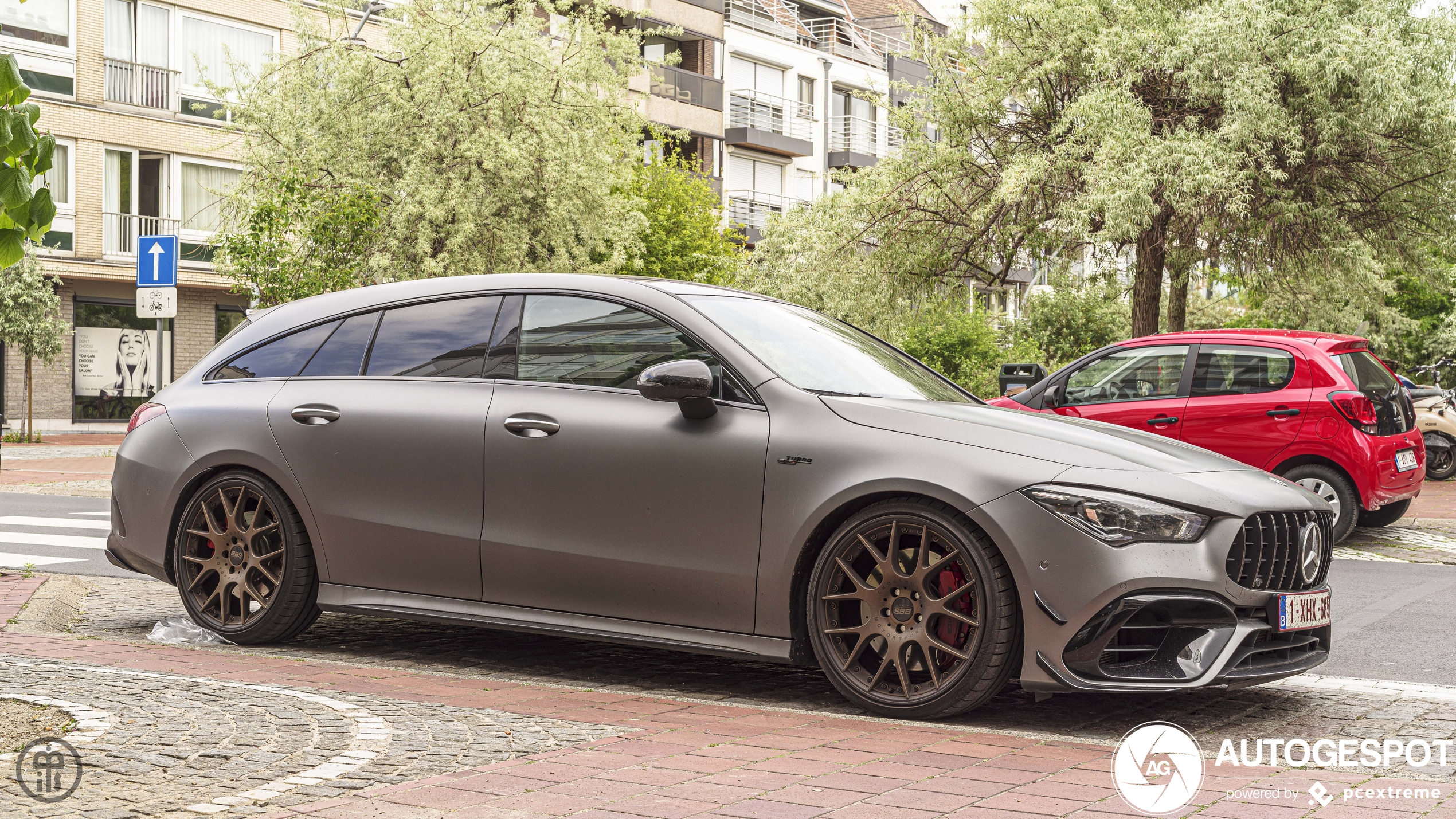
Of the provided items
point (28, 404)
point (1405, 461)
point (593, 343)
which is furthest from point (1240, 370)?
point (28, 404)

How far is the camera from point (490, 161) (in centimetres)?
2361

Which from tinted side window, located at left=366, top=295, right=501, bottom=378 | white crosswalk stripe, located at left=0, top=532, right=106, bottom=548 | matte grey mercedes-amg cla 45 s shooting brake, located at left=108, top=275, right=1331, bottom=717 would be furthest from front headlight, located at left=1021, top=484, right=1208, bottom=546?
white crosswalk stripe, located at left=0, top=532, right=106, bottom=548

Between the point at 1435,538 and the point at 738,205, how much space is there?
4102 cm

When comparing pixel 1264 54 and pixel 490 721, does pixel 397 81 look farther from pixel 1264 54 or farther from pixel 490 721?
pixel 490 721

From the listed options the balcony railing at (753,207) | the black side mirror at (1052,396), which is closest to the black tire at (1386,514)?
the black side mirror at (1052,396)

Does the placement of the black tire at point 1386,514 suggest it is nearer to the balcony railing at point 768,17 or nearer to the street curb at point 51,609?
the street curb at point 51,609

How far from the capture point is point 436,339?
6301 mm

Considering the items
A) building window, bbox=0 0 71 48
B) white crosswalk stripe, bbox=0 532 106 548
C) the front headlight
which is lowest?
white crosswalk stripe, bbox=0 532 106 548

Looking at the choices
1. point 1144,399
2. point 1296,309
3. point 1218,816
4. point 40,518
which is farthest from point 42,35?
point 1218,816

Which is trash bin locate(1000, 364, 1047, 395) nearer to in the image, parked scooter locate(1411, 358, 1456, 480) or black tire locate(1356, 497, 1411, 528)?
black tire locate(1356, 497, 1411, 528)

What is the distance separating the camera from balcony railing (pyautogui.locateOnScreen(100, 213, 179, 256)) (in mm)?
34438

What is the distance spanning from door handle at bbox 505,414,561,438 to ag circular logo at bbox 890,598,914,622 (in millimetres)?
1539

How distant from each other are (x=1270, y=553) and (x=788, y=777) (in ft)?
6.42

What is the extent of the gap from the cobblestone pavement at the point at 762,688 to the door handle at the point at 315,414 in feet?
3.31
